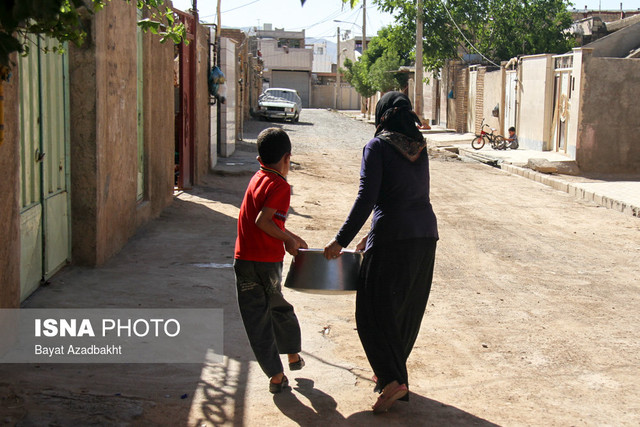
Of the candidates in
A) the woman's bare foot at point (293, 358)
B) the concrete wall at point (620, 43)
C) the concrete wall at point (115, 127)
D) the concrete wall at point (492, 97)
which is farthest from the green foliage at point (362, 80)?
the woman's bare foot at point (293, 358)

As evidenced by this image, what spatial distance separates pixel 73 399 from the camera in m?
4.00

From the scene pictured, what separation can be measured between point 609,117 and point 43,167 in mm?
14920

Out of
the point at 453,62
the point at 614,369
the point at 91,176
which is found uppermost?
the point at 453,62

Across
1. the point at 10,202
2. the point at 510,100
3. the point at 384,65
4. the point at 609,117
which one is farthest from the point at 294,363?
the point at 384,65

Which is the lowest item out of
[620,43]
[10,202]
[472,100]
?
[10,202]

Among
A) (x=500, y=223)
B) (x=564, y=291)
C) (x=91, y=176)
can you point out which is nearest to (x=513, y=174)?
(x=500, y=223)

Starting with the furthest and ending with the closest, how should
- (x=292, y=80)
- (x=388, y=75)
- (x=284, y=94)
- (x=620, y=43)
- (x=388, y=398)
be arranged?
(x=292, y=80), (x=388, y=75), (x=284, y=94), (x=620, y=43), (x=388, y=398)

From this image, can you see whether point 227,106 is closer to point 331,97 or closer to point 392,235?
point 392,235

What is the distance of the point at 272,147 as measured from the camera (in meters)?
4.13

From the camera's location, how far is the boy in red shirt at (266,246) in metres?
4.06

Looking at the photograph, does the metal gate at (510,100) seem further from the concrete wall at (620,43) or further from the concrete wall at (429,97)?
the concrete wall at (429,97)

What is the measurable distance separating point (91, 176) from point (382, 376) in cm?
379

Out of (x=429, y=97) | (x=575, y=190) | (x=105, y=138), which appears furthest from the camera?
(x=429, y=97)

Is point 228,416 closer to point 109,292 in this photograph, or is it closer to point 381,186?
point 381,186
